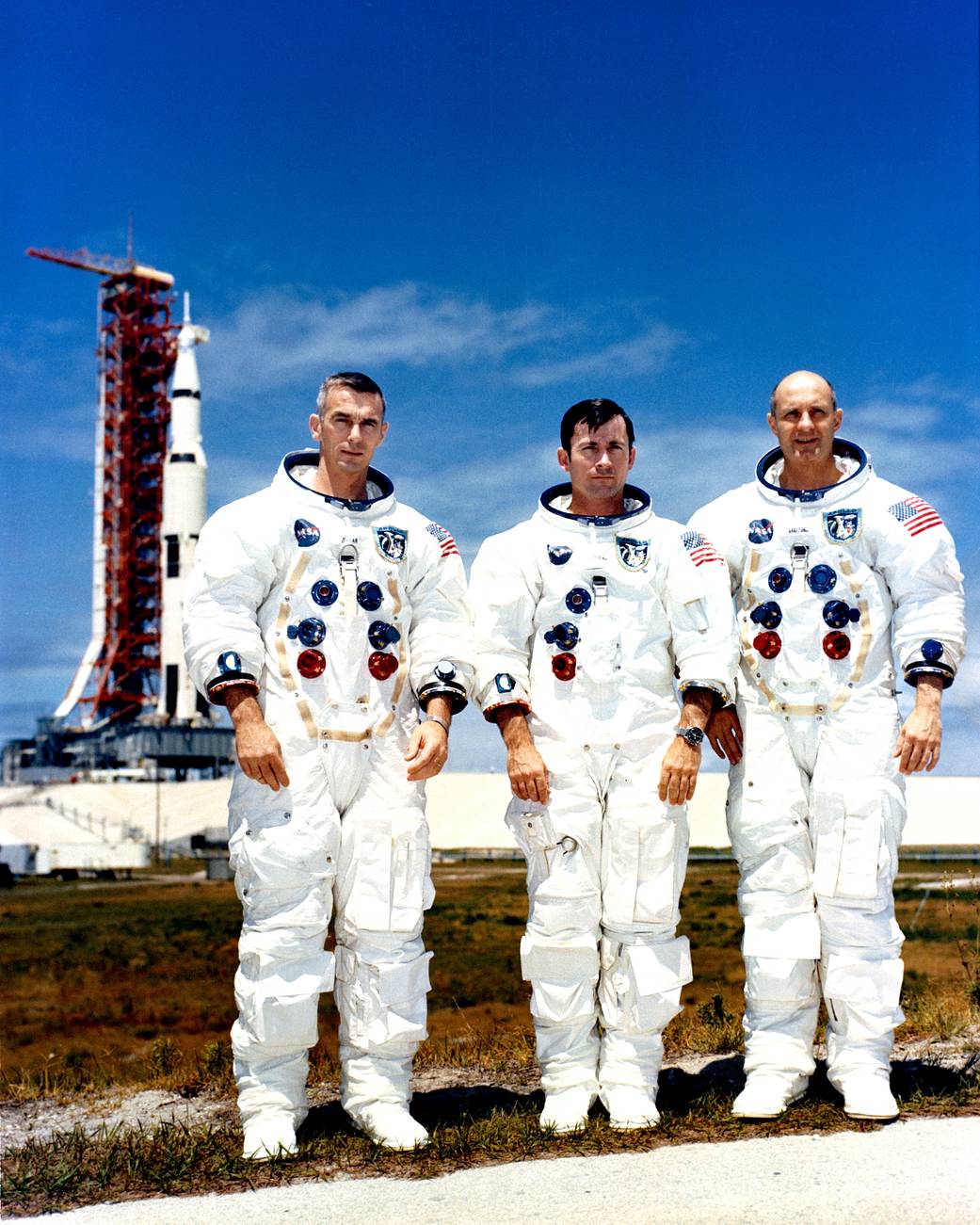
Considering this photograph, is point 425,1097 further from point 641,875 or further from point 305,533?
point 305,533

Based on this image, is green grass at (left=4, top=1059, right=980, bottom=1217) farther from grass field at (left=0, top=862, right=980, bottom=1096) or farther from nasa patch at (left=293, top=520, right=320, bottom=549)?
nasa patch at (left=293, top=520, right=320, bottom=549)

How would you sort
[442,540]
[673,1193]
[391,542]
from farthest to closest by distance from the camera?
[442,540], [391,542], [673,1193]

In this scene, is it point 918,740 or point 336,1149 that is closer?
point 336,1149

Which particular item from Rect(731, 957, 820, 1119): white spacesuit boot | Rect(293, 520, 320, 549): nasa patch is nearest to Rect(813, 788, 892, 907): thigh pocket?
Rect(731, 957, 820, 1119): white spacesuit boot

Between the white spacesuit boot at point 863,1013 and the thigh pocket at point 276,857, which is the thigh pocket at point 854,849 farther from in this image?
the thigh pocket at point 276,857

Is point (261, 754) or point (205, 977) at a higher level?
point (261, 754)

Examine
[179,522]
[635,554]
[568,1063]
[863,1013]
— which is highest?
[179,522]

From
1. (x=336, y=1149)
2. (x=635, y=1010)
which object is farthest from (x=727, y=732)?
(x=336, y=1149)
